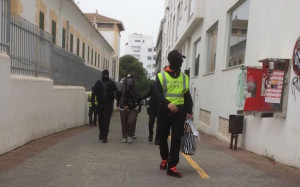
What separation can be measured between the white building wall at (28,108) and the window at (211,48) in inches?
225

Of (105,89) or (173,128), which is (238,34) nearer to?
(105,89)

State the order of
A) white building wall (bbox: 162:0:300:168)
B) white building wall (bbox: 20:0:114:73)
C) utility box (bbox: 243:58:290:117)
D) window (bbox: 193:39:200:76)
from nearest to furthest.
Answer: white building wall (bbox: 162:0:300:168) < utility box (bbox: 243:58:290:117) < white building wall (bbox: 20:0:114:73) < window (bbox: 193:39:200:76)

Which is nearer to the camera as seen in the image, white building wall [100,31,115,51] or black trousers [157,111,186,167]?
black trousers [157,111,186,167]

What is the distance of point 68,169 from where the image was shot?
20.2 feet

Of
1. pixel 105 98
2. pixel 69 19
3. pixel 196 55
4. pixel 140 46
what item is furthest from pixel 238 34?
pixel 140 46

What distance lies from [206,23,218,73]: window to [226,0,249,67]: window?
7.49ft

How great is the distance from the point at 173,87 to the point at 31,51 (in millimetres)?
5163

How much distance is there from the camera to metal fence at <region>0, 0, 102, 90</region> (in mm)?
7675

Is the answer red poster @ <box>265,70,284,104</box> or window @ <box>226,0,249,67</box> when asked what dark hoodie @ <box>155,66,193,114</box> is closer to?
red poster @ <box>265,70,284,104</box>

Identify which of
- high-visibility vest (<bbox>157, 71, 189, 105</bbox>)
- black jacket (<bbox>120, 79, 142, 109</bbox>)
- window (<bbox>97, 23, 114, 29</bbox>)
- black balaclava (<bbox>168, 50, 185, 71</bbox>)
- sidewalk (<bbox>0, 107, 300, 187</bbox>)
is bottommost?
sidewalk (<bbox>0, 107, 300, 187</bbox>)

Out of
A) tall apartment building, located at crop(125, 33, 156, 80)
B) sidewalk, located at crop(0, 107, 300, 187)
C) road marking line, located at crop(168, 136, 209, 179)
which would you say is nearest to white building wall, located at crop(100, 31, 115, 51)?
sidewalk, located at crop(0, 107, 300, 187)

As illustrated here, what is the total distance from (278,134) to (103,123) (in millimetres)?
4429

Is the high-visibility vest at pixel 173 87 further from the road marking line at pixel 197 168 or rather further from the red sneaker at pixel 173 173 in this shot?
the road marking line at pixel 197 168

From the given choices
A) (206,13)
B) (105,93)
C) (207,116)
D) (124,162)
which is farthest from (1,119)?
(206,13)
